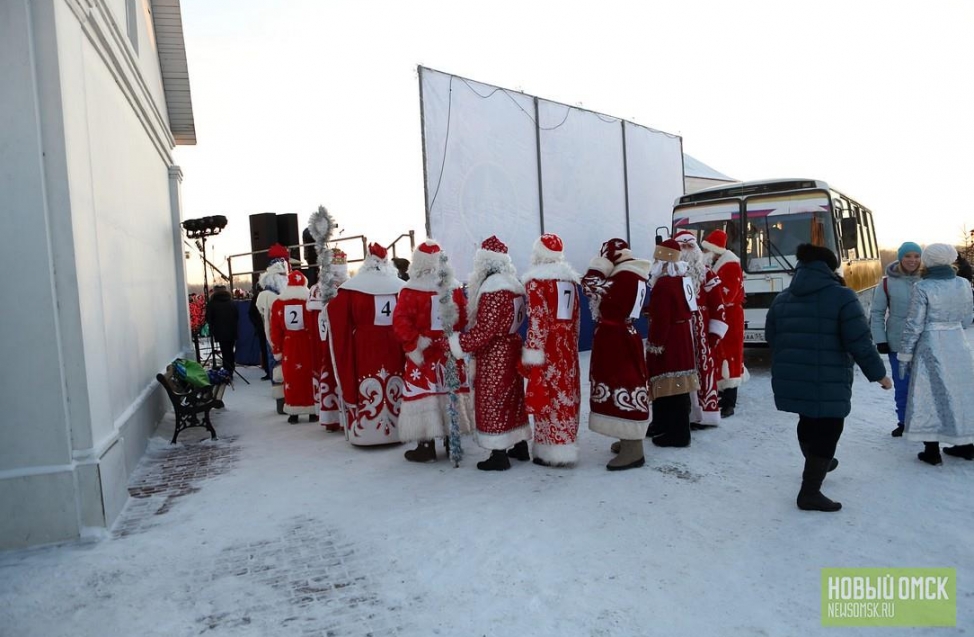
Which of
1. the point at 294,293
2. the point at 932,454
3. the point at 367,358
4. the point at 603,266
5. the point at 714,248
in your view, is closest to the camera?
the point at 932,454

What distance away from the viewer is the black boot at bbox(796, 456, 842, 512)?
4.04m

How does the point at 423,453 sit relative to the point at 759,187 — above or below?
below

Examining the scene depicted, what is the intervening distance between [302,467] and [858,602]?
14.0 ft

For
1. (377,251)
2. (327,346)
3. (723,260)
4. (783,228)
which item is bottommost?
(327,346)

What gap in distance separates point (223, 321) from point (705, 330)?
8.72 metres

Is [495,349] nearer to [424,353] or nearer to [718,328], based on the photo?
[424,353]

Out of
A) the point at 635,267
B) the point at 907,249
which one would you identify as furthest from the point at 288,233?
the point at 907,249

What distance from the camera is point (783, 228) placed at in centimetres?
938

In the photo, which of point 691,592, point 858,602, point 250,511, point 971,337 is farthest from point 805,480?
point 971,337

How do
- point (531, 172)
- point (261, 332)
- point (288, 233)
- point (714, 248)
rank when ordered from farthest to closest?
1. point (288, 233)
2. point (531, 172)
3. point (261, 332)
4. point (714, 248)

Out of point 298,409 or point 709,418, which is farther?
point 298,409

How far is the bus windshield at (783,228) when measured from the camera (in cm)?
917

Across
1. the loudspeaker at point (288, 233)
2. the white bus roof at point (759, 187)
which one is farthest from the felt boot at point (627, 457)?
the loudspeaker at point (288, 233)

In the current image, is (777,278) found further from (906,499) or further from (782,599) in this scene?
(782,599)
